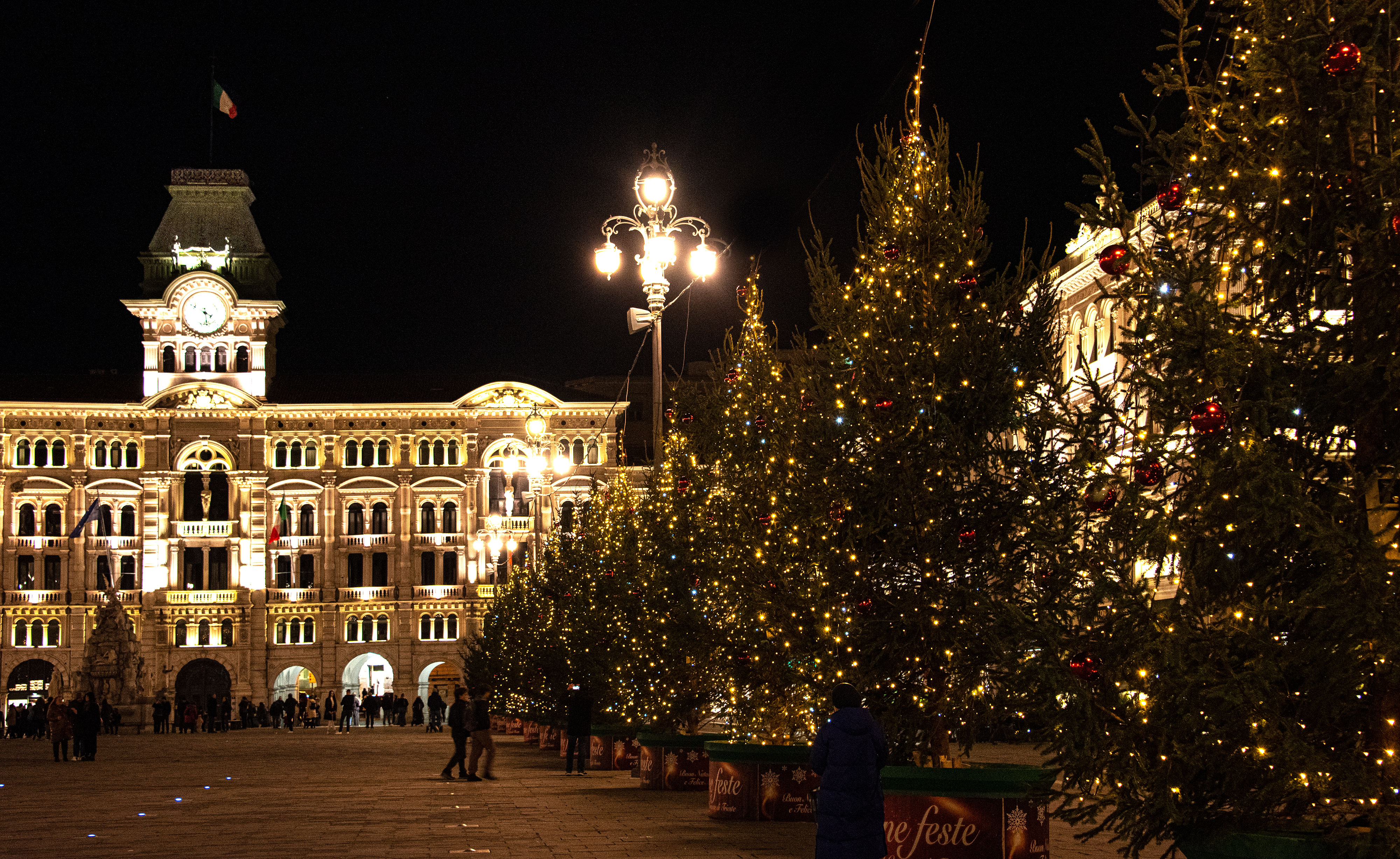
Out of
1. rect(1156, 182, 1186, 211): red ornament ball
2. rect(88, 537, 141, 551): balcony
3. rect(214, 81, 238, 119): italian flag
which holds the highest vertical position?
rect(214, 81, 238, 119): italian flag

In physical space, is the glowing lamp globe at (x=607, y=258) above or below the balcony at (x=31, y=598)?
above

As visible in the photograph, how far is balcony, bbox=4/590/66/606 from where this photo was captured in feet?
239

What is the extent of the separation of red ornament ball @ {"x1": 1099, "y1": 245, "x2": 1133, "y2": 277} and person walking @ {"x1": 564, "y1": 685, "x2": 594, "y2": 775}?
17522 millimetres

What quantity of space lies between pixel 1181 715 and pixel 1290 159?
257 centimetres

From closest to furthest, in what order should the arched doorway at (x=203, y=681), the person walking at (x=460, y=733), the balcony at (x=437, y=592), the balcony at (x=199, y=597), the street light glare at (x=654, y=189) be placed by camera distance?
the street light glare at (x=654, y=189)
the person walking at (x=460, y=733)
the arched doorway at (x=203, y=681)
the balcony at (x=199, y=597)
the balcony at (x=437, y=592)

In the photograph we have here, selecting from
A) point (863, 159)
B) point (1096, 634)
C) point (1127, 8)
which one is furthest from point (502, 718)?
point (1096, 634)

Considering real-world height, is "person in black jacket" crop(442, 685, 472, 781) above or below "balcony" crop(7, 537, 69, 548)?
below

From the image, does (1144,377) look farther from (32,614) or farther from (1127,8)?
(32,614)

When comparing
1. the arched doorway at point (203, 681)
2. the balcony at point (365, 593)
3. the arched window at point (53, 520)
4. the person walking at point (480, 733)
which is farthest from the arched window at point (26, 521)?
the person walking at point (480, 733)

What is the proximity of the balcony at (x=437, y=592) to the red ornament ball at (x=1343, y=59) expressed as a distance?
71.3 m

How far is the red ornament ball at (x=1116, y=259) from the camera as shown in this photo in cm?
771

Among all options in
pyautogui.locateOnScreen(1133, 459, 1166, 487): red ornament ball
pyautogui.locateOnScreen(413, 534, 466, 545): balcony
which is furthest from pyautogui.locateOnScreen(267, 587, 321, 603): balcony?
pyautogui.locateOnScreen(1133, 459, 1166, 487): red ornament ball

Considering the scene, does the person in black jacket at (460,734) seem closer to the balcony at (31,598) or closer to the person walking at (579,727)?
the person walking at (579,727)

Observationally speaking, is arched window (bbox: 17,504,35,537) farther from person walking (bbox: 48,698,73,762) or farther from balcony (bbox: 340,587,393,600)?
person walking (bbox: 48,698,73,762)
